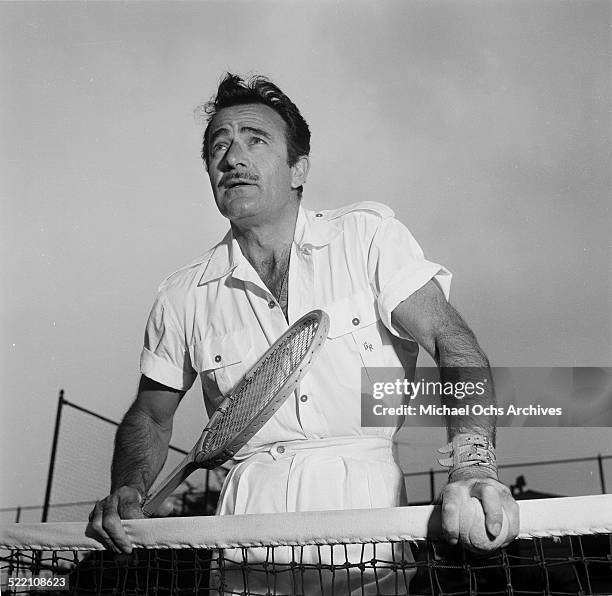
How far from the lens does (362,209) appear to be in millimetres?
1426

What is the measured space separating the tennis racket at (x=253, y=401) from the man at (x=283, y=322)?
8 centimetres

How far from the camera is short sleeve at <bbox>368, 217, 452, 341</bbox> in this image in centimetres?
131

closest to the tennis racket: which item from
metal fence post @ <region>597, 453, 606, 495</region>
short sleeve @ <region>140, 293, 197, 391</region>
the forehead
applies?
short sleeve @ <region>140, 293, 197, 391</region>

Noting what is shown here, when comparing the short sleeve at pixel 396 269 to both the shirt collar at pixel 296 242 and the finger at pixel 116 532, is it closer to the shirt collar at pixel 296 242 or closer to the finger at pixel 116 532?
the shirt collar at pixel 296 242

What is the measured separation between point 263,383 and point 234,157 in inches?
19.0

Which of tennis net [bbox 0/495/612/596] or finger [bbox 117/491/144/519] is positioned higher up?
finger [bbox 117/491/144/519]

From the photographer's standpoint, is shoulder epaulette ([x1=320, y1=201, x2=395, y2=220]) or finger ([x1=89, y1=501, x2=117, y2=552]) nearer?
finger ([x1=89, y1=501, x2=117, y2=552])

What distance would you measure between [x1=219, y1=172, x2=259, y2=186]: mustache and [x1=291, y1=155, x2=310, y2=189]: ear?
0.23ft

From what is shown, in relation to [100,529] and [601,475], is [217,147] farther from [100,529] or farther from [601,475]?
[601,475]

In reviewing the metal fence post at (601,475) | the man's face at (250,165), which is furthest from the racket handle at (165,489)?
the metal fence post at (601,475)

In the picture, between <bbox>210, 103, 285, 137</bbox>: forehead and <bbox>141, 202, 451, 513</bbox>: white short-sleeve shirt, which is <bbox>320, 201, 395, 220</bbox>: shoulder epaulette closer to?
<bbox>141, 202, 451, 513</bbox>: white short-sleeve shirt

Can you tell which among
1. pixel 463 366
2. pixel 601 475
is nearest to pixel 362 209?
pixel 463 366

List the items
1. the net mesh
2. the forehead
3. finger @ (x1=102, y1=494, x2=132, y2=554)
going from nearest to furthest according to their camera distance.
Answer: finger @ (x1=102, y1=494, x2=132, y2=554) < the net mesh < the forehead

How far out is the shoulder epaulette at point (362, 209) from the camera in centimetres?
142
